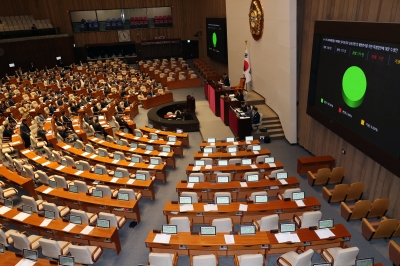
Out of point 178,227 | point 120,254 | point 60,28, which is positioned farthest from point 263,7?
point 60,28

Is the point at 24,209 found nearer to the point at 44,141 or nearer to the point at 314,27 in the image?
the point at 44,141

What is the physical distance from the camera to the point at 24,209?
363 inches

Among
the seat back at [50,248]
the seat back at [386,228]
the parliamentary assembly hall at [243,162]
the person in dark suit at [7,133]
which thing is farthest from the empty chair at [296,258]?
the person in dark suit at [7,133]

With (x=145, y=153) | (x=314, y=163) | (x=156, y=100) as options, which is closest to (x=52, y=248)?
(x=145, y=153)

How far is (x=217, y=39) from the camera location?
27.1 meters

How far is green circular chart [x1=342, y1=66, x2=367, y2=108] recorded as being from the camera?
941cm

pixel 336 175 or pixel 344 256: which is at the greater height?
pixel 344 256

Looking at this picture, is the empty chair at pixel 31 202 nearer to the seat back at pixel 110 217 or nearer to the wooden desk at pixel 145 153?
the seat back at pixel 110 217

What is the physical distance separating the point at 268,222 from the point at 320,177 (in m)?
3.94

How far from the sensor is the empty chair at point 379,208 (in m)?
8.87

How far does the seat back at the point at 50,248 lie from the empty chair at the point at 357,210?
26.3 feet

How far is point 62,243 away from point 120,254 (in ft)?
5.02

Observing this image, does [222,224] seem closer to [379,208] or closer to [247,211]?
[247,211]

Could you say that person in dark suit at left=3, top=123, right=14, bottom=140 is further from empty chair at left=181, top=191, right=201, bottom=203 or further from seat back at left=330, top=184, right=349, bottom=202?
seat back at left=330, top=184, right=349, bottom=202
